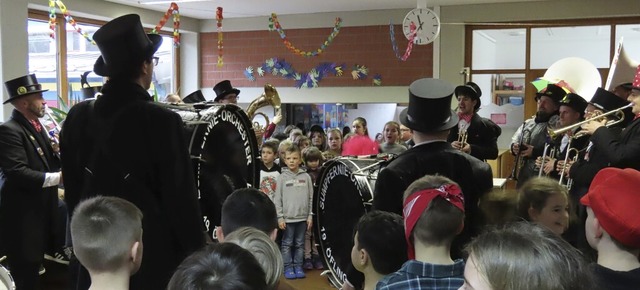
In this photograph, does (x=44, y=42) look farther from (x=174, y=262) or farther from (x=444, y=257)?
(x=444, y=257)

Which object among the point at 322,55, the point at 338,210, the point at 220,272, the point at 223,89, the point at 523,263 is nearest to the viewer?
the point at 523,263

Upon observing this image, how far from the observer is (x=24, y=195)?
14.4 ft

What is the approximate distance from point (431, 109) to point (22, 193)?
10.3ft

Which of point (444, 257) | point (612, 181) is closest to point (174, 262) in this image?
point (444, 257)

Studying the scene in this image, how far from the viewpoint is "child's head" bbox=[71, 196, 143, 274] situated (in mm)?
1909

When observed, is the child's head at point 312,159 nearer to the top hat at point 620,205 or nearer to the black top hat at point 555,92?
the black top hat at point 555,92

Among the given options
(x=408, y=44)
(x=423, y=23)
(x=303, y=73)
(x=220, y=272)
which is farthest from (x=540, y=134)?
(x=303, y=73)

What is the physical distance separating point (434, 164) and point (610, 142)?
1.56m

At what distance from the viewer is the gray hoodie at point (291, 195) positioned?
567 centimetres

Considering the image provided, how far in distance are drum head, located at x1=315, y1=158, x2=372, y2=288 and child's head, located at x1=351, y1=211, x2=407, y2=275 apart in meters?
1.79

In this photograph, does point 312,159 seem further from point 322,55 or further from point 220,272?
point 322,55

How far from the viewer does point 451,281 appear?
2.02 meters

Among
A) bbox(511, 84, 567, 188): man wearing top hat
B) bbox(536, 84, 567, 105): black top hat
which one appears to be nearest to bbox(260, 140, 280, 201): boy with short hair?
bbox(511, 84, 567, 188): man wearing top hat

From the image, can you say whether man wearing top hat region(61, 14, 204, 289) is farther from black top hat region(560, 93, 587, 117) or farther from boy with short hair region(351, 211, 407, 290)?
black top hat region(560, 93, 587, 117)
